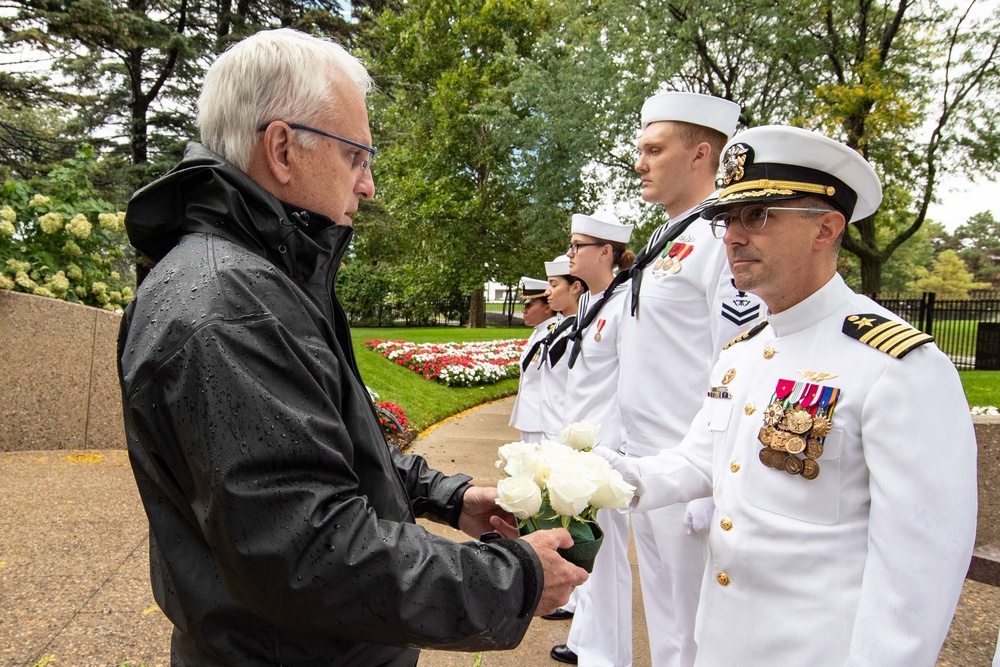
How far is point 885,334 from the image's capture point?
1802 millimetres

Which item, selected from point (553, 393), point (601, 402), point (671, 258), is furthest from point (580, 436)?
point (553, 393)

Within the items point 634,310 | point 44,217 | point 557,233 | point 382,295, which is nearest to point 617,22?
point 557,233

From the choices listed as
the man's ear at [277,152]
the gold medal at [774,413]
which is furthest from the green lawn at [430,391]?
the man's ear at [277,152]

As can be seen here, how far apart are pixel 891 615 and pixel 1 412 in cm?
719

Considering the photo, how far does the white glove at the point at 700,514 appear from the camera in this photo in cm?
246

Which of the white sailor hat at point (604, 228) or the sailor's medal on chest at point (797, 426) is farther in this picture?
the white sailor hat at point (604, 228)

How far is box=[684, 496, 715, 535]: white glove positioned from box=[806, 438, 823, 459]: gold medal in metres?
0.69

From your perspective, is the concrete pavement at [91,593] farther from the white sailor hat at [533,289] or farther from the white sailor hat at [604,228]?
the white sailor hat at [533,289]

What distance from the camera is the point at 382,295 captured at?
31906mm

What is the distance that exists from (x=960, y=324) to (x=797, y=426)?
21.2 m

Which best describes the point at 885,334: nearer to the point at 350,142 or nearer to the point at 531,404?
the point at 350,142

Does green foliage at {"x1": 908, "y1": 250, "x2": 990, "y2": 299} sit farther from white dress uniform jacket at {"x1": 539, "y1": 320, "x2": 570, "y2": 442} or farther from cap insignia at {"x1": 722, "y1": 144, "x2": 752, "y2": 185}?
cap insignia at {"x1": 722, "y1": 144, "x2": 752, "y2": 185}

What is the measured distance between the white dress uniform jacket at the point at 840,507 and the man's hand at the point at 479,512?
47 centimetres

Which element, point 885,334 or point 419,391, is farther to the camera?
point 419,391
